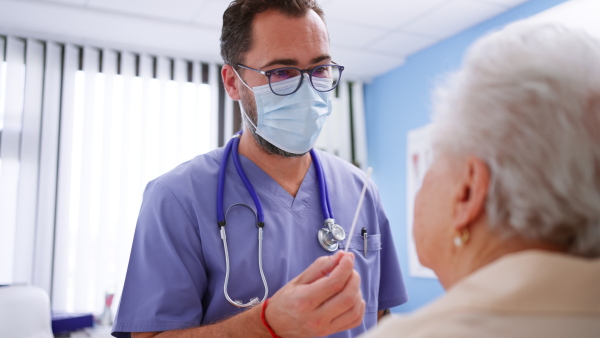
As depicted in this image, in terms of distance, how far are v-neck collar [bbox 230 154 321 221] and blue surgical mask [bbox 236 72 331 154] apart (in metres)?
0.09

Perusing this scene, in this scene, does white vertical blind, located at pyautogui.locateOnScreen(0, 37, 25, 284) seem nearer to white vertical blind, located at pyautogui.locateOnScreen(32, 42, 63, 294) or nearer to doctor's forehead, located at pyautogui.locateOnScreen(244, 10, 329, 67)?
white vertical blind, located at pyautogui.locateOnScreen(32, 42, 63, 294)

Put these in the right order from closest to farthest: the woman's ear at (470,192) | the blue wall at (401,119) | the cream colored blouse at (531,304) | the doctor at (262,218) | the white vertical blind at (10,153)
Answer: the cream colored blouse at (531,304)
the woman's ear at (470,192)
the doctor at (262,218)
the white vertical blind at (10,153)
the blue wall at (401,119)

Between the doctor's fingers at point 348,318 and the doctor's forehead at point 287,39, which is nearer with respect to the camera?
the doctor's fingers at point 348,318

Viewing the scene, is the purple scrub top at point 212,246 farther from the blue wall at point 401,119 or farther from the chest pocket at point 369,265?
the blue wall at point 401,119

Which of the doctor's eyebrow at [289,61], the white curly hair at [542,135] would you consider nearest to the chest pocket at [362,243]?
the doctor's eyebrow at [289,61]

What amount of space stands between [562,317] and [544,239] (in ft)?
0.46

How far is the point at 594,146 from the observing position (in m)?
0.66

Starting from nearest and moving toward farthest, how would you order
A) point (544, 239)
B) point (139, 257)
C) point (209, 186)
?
point (544, 239), point (139, 257), point (209, 186)

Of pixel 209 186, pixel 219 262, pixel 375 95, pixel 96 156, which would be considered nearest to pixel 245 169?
pixel 209 186

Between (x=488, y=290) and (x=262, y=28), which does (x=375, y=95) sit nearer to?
(x=262, y=28)

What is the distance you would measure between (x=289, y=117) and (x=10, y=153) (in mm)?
2848

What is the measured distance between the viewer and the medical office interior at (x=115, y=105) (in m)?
3.38

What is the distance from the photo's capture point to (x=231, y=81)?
1.59 m

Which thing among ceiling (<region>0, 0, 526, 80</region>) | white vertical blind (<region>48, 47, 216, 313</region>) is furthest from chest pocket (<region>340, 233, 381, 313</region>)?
white vertical blind (<region>48, 47, 216, 313</region>)
